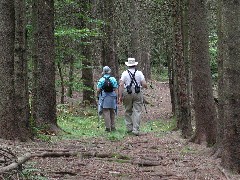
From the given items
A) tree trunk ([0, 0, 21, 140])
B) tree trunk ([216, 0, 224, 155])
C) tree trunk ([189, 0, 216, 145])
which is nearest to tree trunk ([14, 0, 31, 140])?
tree trunk ([0, 0, 21, 140])

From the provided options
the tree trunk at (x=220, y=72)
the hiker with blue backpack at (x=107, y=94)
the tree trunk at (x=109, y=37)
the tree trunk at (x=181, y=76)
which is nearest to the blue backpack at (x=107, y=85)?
the hiker with blue backpack at (x=107, y=94)

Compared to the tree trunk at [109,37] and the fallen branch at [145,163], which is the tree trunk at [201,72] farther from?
the tree trunk at [109,37]

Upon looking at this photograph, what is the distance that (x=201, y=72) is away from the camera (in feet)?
32.1

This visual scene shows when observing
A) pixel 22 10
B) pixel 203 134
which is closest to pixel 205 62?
pixel 203 134

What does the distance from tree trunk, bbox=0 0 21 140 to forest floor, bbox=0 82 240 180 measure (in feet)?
1.46

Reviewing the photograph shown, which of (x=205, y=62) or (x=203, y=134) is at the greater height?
(x=205, y=62)

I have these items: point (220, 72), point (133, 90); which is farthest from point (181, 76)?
point (220, 72)

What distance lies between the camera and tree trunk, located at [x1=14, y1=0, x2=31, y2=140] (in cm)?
898

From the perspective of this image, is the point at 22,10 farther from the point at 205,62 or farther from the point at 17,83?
the point at 205,62

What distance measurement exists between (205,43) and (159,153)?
8.19 ft

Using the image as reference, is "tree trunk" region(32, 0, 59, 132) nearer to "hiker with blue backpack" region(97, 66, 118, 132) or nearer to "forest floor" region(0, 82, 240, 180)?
"forest floor" region(0, 82, 240, 180)

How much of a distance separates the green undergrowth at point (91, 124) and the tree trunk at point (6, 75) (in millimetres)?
3124

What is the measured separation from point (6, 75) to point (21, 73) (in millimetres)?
309

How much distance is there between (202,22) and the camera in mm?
9734
